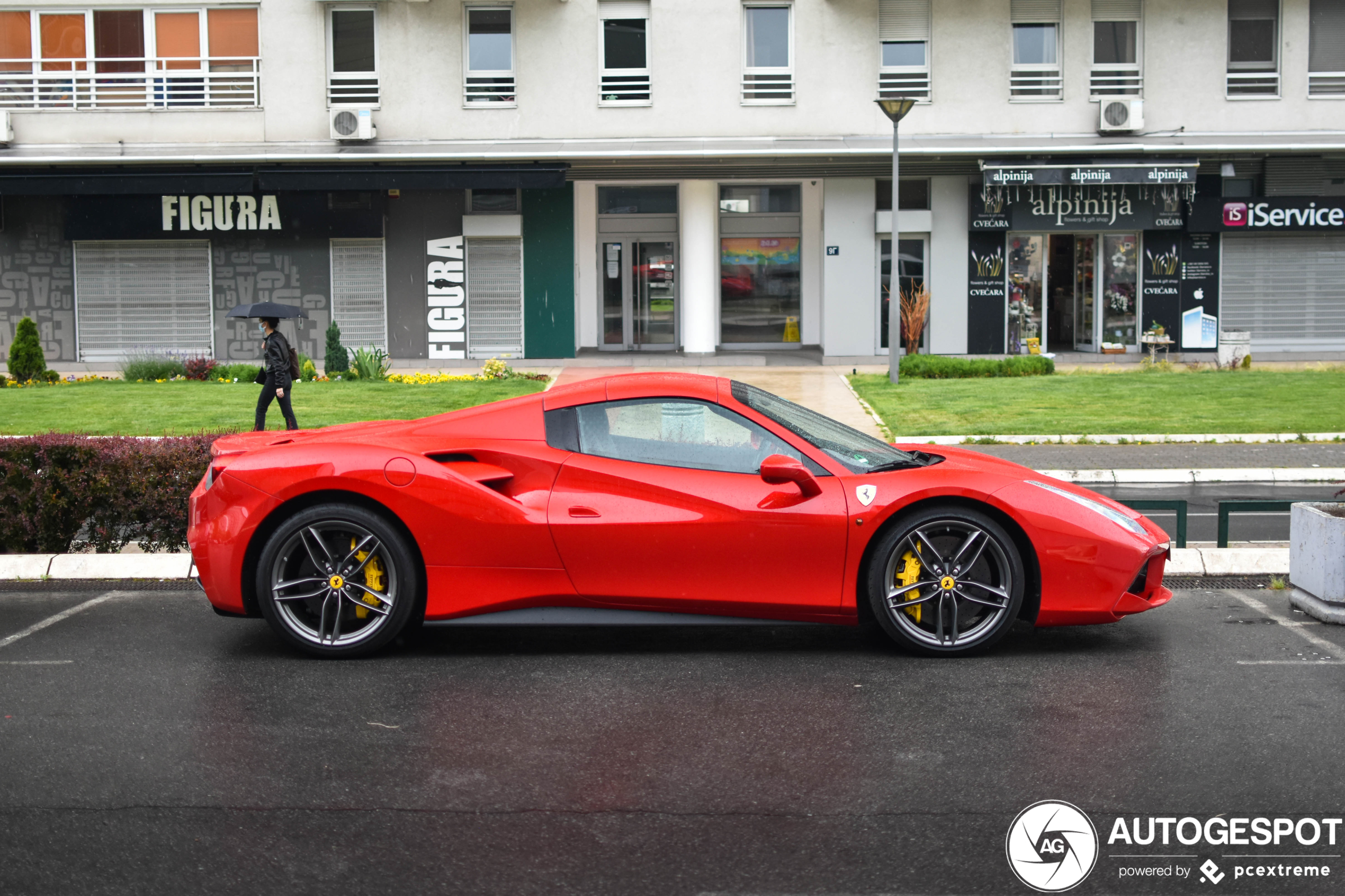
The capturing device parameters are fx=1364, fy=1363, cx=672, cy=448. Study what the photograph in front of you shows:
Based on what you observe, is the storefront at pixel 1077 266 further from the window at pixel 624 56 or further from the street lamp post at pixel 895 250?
the window at pixel 624 56

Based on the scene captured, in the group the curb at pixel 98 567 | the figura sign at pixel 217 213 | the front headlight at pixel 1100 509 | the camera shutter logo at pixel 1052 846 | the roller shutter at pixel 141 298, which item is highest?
the figura sign at pixel 217 213

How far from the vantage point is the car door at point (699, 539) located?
6457mm

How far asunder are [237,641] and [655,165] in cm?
2161

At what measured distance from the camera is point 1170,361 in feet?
88.9

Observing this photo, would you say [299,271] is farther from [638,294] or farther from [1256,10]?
[1256,10]

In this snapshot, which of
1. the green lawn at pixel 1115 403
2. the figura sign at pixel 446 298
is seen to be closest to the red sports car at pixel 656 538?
the green lawn at pixel 1115 403

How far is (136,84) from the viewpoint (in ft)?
88.8

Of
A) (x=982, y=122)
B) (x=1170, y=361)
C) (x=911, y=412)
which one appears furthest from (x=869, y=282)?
(x=911, y=412)

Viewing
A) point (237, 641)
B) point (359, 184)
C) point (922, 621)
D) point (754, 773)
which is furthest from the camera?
point (359, 184)

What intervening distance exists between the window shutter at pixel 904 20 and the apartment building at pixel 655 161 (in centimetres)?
8

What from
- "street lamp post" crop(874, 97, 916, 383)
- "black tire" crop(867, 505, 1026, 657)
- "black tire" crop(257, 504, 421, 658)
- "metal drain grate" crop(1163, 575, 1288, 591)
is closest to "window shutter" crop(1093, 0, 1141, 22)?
"street lamp post" crop(874, 97, 916, 383)

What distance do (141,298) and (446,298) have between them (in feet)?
20.8

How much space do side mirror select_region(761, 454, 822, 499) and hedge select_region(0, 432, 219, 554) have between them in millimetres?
4325

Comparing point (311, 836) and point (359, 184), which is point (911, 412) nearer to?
point (359, 184)
